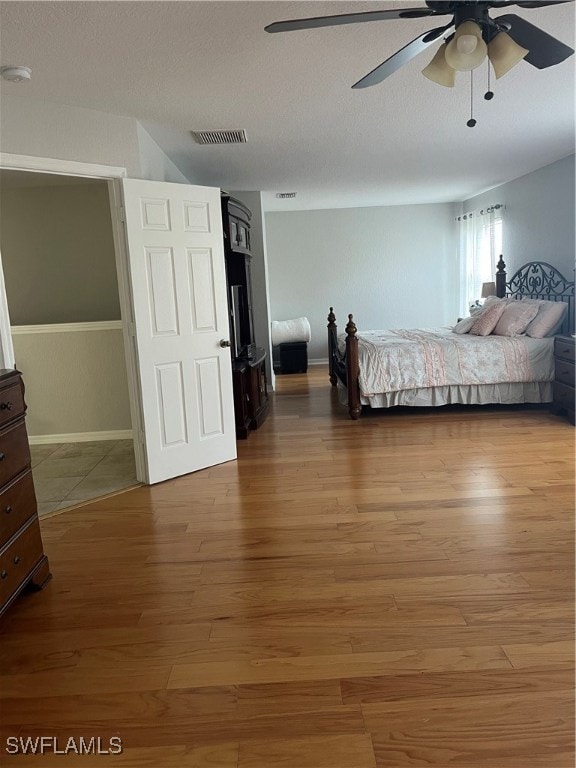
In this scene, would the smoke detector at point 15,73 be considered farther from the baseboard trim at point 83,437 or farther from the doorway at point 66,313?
the baseboard trim at point 83,437

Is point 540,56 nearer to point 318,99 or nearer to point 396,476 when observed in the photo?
point 318,99

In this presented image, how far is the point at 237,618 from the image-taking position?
234cm

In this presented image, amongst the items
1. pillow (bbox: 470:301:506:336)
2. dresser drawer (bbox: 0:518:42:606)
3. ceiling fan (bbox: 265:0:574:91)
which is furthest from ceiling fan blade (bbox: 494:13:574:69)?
pillow (bbox: 470:301:506:336)

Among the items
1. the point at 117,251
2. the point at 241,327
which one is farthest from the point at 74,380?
the point at 117,251

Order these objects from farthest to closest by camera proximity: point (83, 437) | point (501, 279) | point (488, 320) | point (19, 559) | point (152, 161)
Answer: point (501, 279) < point (488, 320) < point (83, 437) < point (152, 161) < point (19, 559)

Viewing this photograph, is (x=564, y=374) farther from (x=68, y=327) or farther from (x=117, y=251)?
(x=68, y=327)

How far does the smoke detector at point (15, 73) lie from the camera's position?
9.37 feet

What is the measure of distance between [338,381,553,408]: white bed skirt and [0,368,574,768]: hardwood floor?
1.62m

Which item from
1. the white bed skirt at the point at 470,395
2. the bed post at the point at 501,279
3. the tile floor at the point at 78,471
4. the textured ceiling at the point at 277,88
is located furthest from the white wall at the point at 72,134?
the bed post at the point at 501,279

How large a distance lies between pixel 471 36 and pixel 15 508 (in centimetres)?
260

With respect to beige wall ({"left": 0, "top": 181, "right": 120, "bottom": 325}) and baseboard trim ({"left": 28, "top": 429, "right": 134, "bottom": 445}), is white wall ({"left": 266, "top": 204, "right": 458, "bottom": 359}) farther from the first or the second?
baseboard trim ({"left": 28, "top": 429, "right": 134, "bottom": 445})

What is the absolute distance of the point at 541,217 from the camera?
639cm

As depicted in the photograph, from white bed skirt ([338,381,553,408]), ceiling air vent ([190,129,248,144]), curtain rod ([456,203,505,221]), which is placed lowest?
white bed skirt ([338,381,553,408])

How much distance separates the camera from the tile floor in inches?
155
